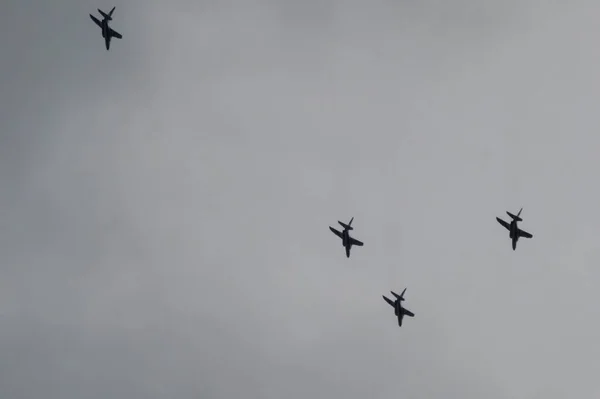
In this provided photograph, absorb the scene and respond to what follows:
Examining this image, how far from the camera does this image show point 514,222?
198 meters
